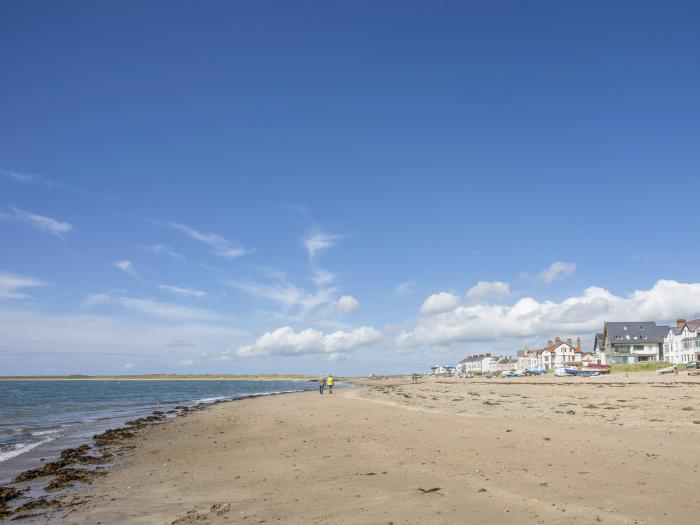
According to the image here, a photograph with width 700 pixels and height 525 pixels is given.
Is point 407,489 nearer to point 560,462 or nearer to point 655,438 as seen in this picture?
point 560,462

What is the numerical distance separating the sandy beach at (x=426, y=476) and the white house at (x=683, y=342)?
3694 inches

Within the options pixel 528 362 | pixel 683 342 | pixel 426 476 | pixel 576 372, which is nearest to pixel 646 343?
pixel 683 342

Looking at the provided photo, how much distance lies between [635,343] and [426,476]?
4957 inches

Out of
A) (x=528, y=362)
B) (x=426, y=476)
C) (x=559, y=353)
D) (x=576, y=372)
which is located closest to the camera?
(x=426, y=476)

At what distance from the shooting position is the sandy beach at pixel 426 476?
9055mm

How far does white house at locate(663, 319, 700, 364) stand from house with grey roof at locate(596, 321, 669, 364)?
12.5 feet

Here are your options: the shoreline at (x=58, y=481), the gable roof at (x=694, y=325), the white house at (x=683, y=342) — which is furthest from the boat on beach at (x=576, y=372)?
the shoreline at (x=58, y=481)

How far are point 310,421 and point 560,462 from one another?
54.4ft

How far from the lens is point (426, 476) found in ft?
38.6

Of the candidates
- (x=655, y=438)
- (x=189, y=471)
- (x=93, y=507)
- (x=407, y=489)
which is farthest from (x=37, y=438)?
(x=655, y=438)

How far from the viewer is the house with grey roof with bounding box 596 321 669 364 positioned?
118m

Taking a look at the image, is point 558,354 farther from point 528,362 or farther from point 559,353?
point 528,362

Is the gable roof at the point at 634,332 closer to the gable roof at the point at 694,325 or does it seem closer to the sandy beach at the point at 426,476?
the gable roof at the point at 694,325

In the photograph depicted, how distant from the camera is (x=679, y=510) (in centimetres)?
838
